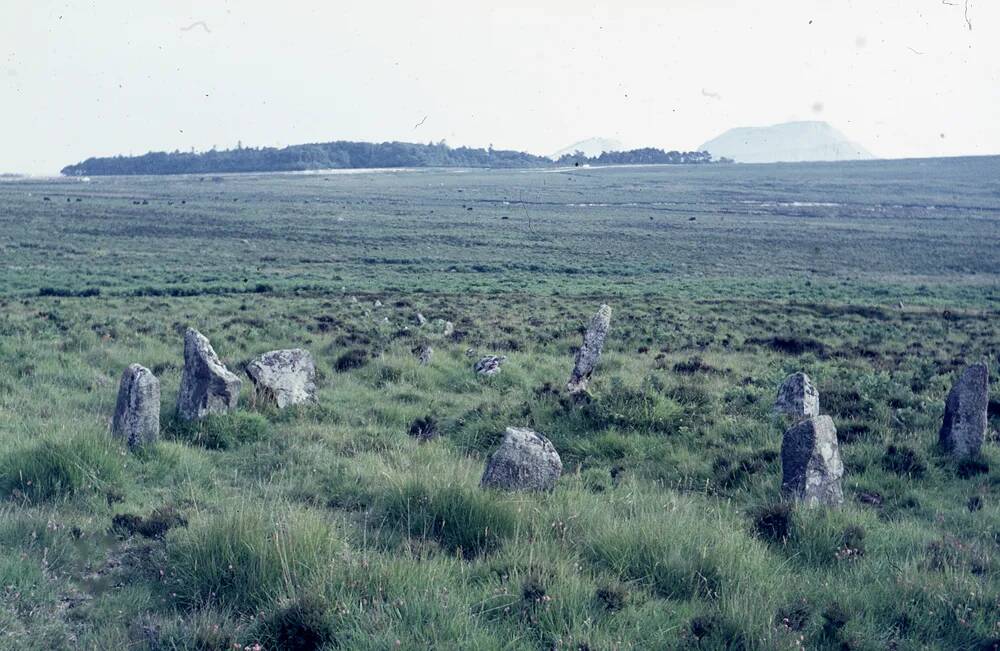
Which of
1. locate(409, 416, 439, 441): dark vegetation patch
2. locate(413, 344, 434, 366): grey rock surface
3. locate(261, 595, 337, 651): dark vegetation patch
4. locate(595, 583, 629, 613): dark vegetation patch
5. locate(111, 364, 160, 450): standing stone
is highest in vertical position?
locate(111, 364, 160, 450): standing stone

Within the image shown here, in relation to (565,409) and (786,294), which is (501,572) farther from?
(786,294)

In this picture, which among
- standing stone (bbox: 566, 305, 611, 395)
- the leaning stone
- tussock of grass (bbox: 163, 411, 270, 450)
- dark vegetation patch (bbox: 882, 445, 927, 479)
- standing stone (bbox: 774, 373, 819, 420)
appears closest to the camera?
dark vegetation patch (bbox: 882, 445, 927, 479)

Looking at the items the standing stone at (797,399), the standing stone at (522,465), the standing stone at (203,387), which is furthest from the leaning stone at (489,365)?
the standing stone at (522,465)

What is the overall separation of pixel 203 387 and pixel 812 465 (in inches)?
290

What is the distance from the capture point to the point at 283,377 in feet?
39.6

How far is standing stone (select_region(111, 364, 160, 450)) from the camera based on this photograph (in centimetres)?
920

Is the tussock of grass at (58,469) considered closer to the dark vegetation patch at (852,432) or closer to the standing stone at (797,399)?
the standing stone at (797,399)

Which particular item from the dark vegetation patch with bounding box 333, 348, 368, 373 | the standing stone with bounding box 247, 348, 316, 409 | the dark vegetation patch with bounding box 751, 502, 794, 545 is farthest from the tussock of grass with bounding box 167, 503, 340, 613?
the dark vegetation patch with bounding box 333, 348, 368, 373

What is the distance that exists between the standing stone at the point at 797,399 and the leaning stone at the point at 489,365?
5237 mm

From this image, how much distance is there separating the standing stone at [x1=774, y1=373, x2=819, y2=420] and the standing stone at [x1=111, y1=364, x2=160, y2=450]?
8.22 meters

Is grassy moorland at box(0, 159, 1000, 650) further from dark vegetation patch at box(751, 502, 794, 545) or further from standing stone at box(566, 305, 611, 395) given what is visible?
standing stone at box(566, 305, 611, 395)

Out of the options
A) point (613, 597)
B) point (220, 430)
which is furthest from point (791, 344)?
point (613, 597)

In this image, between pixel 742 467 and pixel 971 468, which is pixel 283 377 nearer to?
pixel 742 467

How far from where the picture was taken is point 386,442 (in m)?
10.4
